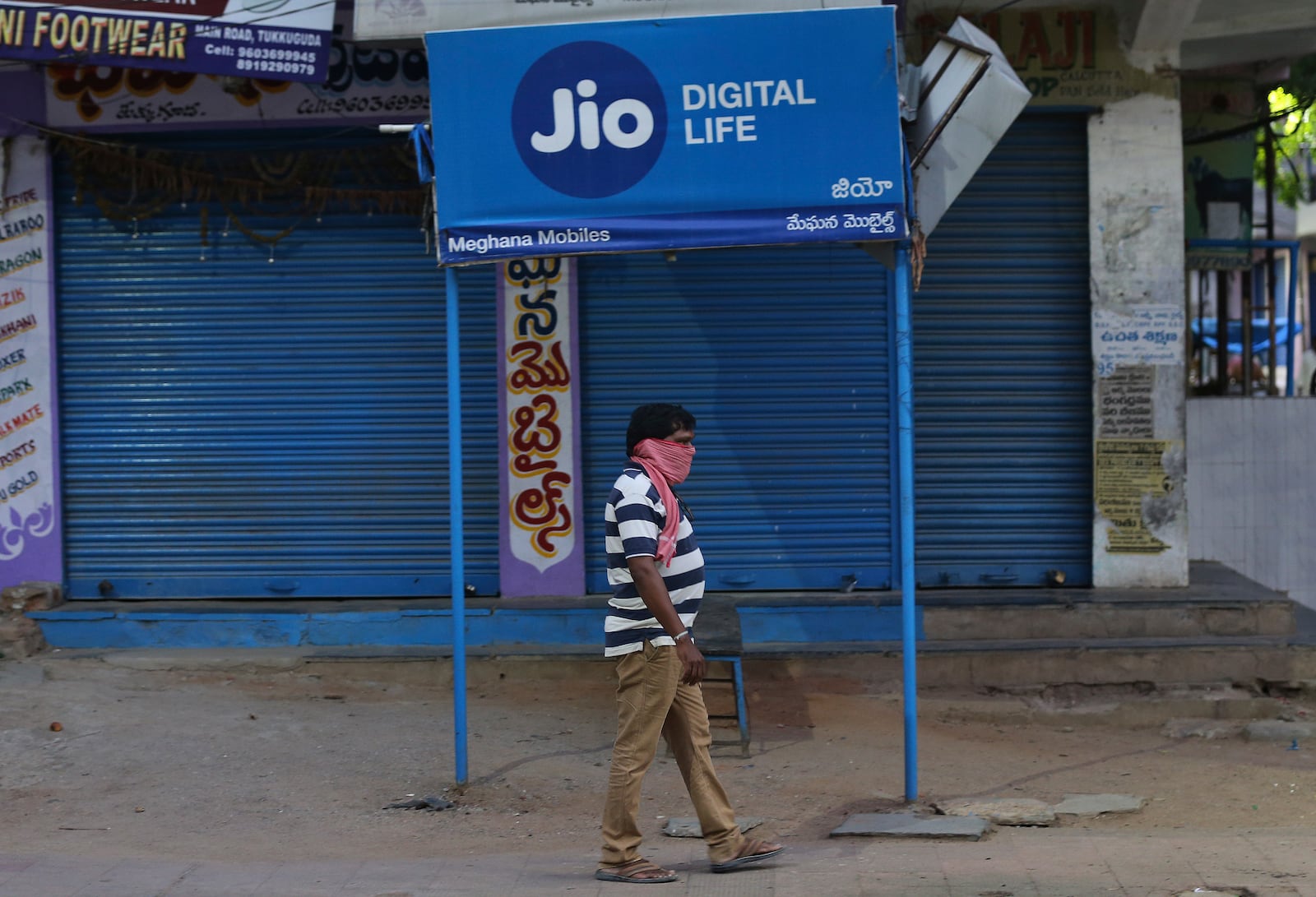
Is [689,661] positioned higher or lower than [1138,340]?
lower

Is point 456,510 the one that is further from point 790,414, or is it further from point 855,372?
point 855,372

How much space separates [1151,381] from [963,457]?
1.28 metres

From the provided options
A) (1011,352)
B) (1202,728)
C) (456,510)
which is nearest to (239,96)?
(456,510)

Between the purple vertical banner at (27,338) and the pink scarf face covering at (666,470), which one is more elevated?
the purple vertical banner at (27,338)

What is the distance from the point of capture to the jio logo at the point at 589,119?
5797mm

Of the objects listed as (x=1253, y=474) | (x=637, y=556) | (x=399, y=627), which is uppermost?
(x=1253, y=474)

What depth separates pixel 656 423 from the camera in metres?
5.08

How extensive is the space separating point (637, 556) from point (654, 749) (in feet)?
2.48

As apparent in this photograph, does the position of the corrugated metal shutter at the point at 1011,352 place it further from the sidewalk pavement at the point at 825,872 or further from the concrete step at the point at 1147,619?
the sidewalk pavement at the point at 825,872

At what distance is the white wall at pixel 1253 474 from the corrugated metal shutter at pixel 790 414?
2670 millimetres

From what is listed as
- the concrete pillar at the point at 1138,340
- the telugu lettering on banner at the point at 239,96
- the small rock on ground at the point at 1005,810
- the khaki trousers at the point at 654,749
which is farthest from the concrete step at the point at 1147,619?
the telugu lettering on banner at the point at 239,96

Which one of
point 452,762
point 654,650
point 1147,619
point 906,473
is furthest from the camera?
point 1147,619

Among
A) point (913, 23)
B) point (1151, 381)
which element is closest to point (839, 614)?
point (1151, 381)

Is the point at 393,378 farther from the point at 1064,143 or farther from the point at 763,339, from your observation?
the point at 1064,143
